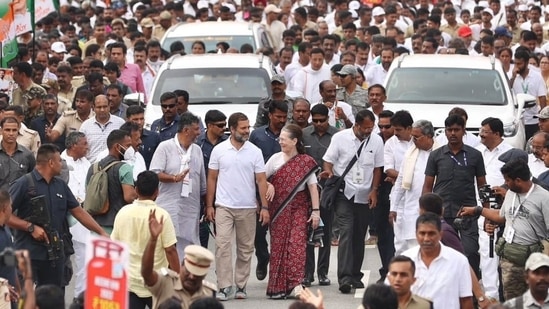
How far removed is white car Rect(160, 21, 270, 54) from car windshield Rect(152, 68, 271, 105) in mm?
5082

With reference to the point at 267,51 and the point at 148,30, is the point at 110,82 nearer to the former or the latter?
the point at 267,51

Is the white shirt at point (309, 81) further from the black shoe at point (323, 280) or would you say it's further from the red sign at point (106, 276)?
the red sign at point (106, 276)

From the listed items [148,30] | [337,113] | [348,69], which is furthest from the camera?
[148,30]

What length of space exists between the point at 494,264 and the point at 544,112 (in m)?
2.64

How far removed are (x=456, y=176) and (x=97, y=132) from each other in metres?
4.32

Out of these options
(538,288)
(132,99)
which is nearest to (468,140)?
(132,99)

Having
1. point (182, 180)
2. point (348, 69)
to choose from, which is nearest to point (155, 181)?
point (182, 180)

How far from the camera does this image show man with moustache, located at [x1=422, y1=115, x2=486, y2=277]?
15414 millimetres

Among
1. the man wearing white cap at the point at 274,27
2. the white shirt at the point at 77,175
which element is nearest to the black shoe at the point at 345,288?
the white shirt at the point at 77,175

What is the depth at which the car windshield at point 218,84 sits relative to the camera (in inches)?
824

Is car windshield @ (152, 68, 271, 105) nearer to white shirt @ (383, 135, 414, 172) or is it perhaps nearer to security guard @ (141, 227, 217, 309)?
white shirt @ (383, 135, 414, 172)

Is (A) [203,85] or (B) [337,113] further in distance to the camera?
(A) [203,85]

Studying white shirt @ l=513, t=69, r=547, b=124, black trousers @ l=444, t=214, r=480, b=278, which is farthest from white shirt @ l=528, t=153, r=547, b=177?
white shirt @ l=513, t=69, r=547, b=124

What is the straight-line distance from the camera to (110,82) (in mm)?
22312
